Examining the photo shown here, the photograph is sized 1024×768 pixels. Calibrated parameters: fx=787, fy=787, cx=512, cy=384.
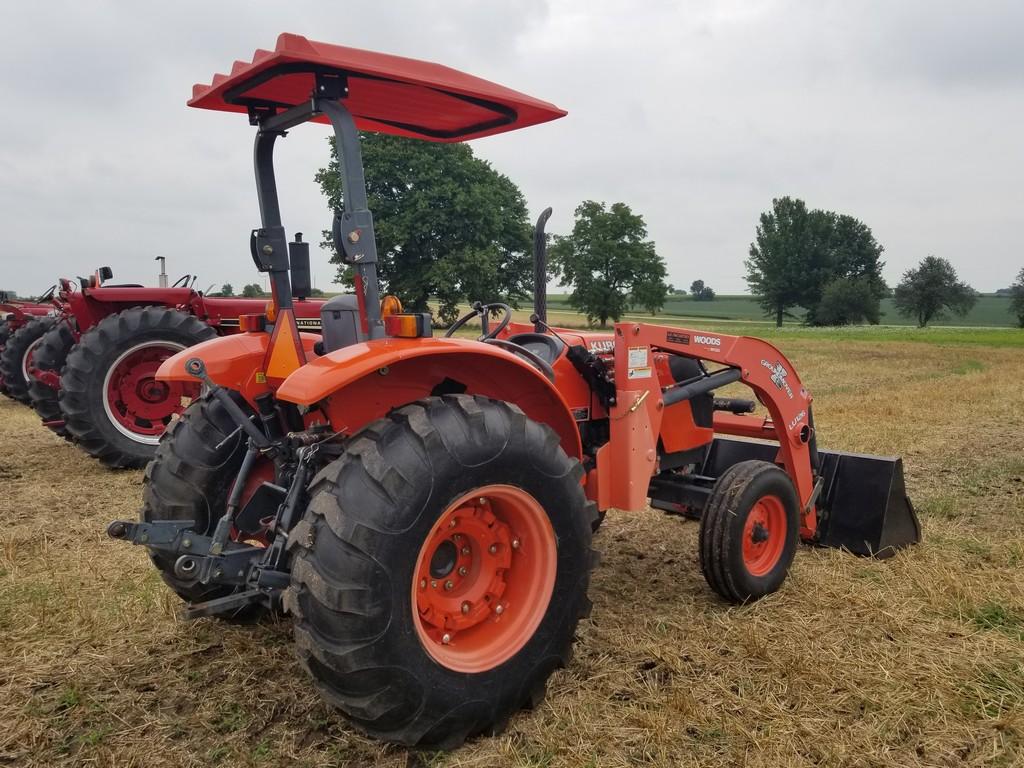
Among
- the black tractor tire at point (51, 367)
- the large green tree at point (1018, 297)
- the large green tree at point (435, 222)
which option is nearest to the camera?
the black tractor tire at point (51, 367)

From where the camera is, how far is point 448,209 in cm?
3114

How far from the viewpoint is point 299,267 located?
335cm

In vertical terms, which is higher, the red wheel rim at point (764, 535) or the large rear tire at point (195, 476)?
the large rear tire at point (195, 476)

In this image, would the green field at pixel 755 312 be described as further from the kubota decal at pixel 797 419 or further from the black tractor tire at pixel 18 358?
the kubota decal at pixel 797 419

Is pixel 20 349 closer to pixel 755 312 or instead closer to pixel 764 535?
pixel 764 535

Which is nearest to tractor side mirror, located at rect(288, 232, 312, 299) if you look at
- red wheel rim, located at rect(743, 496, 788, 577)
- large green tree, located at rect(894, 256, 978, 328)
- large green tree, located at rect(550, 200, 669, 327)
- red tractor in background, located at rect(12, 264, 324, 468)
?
red wheel rim, located at rect(743, 496, 788, 577)

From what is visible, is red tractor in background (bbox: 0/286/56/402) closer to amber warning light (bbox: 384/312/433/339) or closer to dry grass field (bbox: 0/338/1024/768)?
dry grass field (bbox: 0/338/1024/768)

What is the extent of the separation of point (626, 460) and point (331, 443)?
56.6 inches

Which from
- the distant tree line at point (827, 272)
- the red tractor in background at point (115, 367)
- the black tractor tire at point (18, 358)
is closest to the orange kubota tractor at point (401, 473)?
the red tractor in background at point (115, 367)

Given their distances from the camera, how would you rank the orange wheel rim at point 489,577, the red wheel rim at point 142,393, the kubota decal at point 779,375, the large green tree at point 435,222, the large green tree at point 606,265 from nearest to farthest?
the orange wheel rim at point 489,577
the kubota decal at point 779,375
the red wheel rim at point 142,393
the large green tree at point 435,222
the large green tree at point 606,265

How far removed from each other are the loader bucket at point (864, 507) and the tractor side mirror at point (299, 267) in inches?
128

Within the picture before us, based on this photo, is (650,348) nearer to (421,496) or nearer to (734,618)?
(734,618)

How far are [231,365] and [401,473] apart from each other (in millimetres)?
1231

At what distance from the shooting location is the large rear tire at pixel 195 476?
10.6ft
